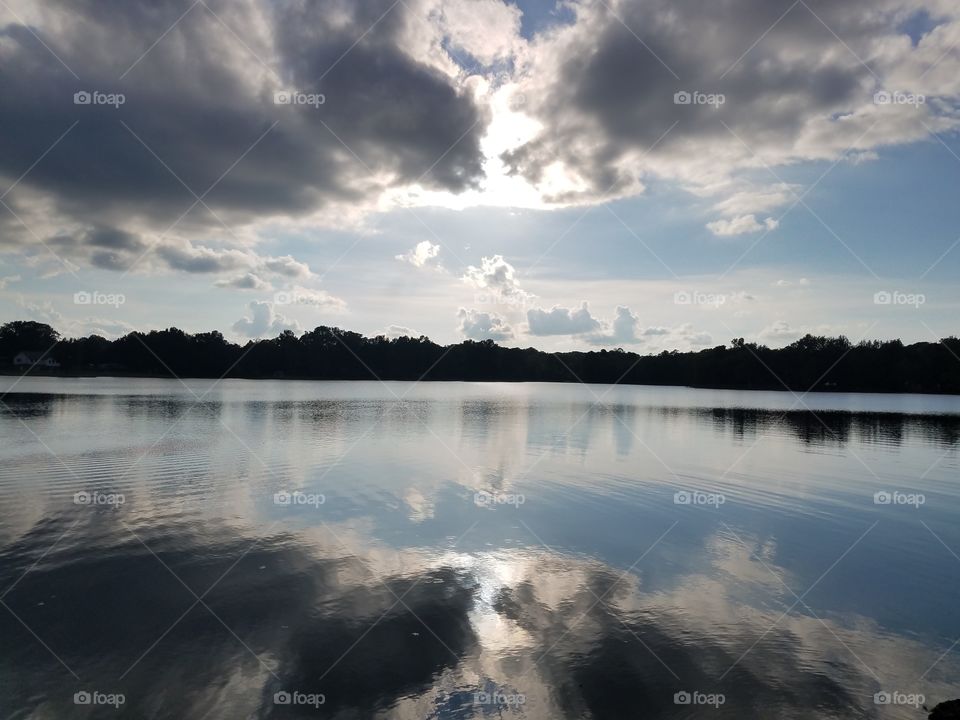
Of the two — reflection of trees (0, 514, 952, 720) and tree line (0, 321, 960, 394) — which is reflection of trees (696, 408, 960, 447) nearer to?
reflection of trees (0, 514, 952, 720)

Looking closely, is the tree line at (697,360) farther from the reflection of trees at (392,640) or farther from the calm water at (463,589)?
the reflection of trees at (392,640)

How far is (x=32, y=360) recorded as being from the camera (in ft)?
538

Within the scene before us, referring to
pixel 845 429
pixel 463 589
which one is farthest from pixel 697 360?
pixel 463 589

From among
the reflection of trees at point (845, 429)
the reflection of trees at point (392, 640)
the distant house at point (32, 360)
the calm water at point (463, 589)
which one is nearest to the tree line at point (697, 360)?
the distant house at point (32, 360)

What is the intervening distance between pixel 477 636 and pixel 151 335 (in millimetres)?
191469

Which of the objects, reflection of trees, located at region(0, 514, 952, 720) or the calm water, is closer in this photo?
reflection of trees, located at region(0, 514, 952, 720)

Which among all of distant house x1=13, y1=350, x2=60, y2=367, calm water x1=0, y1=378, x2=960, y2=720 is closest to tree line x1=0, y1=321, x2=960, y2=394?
distant house x1=13, y1=350, x2=60, y2=367

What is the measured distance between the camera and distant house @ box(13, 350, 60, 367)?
527ft

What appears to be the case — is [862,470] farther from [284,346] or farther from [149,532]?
[284,346]

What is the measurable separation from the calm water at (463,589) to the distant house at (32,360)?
169 m

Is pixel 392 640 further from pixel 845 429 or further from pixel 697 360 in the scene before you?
pixel 697 360

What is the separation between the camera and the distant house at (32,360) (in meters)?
161

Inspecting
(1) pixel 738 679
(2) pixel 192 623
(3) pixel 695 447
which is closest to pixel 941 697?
(1) pixel 738 679

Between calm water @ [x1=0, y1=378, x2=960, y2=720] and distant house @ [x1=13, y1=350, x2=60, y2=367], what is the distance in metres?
169
